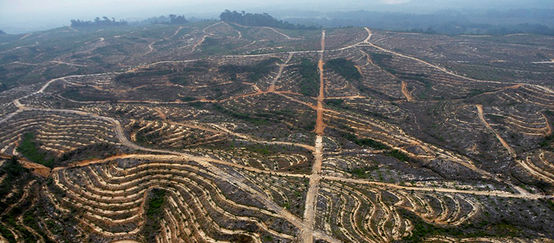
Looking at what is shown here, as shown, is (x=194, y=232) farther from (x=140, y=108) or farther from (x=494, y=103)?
(x=494, y=103)

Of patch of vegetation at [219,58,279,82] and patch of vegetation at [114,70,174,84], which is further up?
patch of vegetation at [219,58,279,82]

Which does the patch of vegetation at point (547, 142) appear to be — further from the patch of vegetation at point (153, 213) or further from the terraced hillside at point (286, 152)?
the patch of vegetation at point (153, 213)

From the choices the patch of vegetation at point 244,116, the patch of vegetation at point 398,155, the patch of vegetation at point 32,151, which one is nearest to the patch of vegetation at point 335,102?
the patch of vegetation at point 244,116

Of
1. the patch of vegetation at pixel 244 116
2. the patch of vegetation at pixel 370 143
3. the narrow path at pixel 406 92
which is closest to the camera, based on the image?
the patch of vegetation at pixel 370 143

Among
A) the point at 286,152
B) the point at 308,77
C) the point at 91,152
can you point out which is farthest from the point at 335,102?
the point at 91,152

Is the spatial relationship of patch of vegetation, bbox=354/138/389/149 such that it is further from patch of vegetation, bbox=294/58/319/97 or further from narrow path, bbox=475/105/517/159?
patch of vegetation, bbox=294/58/319/97

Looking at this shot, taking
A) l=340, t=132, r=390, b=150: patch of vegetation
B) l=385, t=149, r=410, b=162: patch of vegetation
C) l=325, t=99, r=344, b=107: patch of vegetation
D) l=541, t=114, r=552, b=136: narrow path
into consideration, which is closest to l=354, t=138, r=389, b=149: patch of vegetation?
l=340, t=132, r=390, b=150: patch of vegetation

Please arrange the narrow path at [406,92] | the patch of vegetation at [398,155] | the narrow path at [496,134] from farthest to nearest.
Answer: the narrow path at [406,92], the patch of vegetation at [398,155], the narrow path at [496,134]
